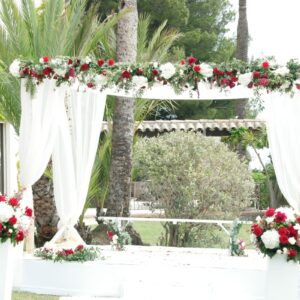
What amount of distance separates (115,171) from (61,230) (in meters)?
3.01

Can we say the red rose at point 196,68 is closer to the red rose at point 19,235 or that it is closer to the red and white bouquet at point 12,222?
the red and white bouquet at point 12,222

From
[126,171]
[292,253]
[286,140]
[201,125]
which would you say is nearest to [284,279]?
[292,253]

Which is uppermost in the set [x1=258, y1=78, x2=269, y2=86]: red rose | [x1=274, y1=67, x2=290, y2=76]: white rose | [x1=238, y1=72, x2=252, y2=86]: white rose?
[x1=274, y1=67, x2=290, y2=76]: white rose

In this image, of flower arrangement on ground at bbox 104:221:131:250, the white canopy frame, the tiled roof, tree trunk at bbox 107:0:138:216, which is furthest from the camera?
the tiled roof

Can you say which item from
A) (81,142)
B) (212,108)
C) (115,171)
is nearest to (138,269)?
(81,142)

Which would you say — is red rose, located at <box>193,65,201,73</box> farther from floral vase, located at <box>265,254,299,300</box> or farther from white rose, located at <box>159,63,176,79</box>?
floral vase, located at <box>265,254,299,300</box>

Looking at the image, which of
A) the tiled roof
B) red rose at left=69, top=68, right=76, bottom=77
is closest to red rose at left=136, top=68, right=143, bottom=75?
red rose at left=69, top=68, right=76, bottom=77

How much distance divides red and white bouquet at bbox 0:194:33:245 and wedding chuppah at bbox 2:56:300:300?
3.41 ft

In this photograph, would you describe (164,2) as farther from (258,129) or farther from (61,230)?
(61,230)

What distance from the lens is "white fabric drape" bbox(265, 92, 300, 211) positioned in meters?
8.20

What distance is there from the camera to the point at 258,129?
19.6 m

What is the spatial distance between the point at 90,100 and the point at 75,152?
769 mm

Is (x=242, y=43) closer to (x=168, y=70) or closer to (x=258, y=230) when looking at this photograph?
(x=168, y=70)

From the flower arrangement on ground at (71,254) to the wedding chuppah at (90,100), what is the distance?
275mm
